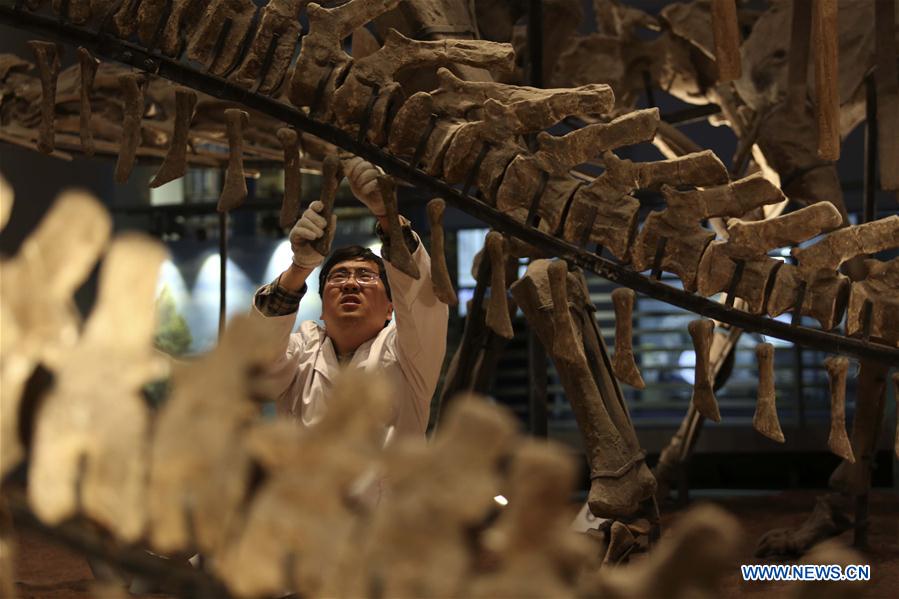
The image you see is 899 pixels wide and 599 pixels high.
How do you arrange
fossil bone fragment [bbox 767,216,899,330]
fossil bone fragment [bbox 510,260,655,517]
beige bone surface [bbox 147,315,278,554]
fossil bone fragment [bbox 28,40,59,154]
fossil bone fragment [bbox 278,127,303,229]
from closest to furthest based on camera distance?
beige bone surface [bbox 147,315,278,554] → fossil bone fragment [bbox 767,216,899,330] → fossil bone fragment [bbox 278,127,303,229] → fossil bone fragment [bbox 28,40,59,154] → fossil bone fragment [bbox 510,260,655,517]

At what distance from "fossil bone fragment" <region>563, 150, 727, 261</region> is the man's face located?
53 cm

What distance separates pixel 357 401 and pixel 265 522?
0.09 metres

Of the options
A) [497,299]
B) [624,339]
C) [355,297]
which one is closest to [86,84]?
[355,297]

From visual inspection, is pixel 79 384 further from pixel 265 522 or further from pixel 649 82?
pixel 649 82

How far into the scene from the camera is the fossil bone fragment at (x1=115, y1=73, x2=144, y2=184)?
221 centimetres

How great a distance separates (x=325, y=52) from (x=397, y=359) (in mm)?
643

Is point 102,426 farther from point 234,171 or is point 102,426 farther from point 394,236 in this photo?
point 234,171

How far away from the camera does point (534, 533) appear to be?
0.59m

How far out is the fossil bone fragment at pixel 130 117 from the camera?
2.21 metres

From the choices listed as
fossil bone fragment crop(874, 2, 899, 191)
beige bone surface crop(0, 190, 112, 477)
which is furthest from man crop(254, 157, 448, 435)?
beige bone surface crop(0, 190, 112, 477)

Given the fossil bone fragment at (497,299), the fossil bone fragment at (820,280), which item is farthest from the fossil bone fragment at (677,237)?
the fossil bone fragment at (497,299)

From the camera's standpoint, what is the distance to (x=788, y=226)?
6.24 feet

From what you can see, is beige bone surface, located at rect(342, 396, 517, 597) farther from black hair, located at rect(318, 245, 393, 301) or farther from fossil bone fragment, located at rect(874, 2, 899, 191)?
fossil bone fragment, located at rect(874, 2, 899, 191)

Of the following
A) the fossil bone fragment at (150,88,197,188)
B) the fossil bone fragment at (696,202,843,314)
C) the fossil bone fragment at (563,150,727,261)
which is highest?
the fossil bone fragment at (150,88,197,188)
